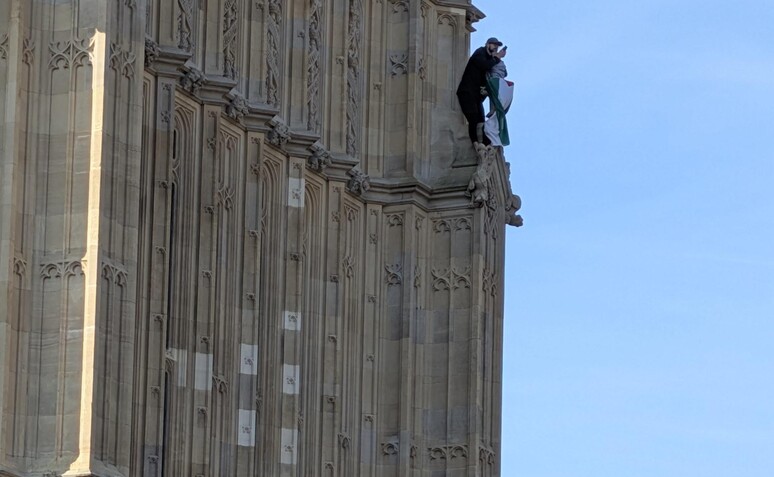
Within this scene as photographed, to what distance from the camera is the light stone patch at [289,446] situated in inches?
1849

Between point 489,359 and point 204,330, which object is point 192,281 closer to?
point 204,330

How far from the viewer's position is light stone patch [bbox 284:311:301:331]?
47.5 meters

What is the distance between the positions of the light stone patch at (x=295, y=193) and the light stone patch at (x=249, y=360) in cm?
284

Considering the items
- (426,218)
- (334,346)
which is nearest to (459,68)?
(426,218)

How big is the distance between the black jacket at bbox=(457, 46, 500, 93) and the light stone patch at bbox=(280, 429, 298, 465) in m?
7.95

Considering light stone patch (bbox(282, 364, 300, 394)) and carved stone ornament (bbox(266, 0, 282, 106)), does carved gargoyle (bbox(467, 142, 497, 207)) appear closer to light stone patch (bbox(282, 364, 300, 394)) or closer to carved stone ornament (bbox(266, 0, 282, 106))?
carved stone ornament (bbox(266, 0, 282, 106))

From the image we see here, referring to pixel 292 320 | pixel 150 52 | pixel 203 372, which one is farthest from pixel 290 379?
pixel 150 52

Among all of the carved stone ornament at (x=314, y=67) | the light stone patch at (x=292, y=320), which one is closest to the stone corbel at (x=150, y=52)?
the carved stone ornament at (x=314, y=67)

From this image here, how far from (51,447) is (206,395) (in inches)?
226

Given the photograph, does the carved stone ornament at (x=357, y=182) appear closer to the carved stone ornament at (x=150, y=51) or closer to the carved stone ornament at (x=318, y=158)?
the carved stone ornament at (x=318, y=158)

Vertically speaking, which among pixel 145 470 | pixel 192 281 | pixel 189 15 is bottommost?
pixel 145 470

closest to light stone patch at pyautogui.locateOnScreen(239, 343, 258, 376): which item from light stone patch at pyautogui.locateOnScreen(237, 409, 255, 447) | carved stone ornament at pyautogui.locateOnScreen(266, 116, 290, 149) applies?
light stone patch at pyautogui.locateOnScreen(237, 409, 255, 447)

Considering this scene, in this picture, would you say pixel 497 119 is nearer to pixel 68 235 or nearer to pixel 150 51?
pixel 150 51

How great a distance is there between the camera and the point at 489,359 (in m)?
51.3
